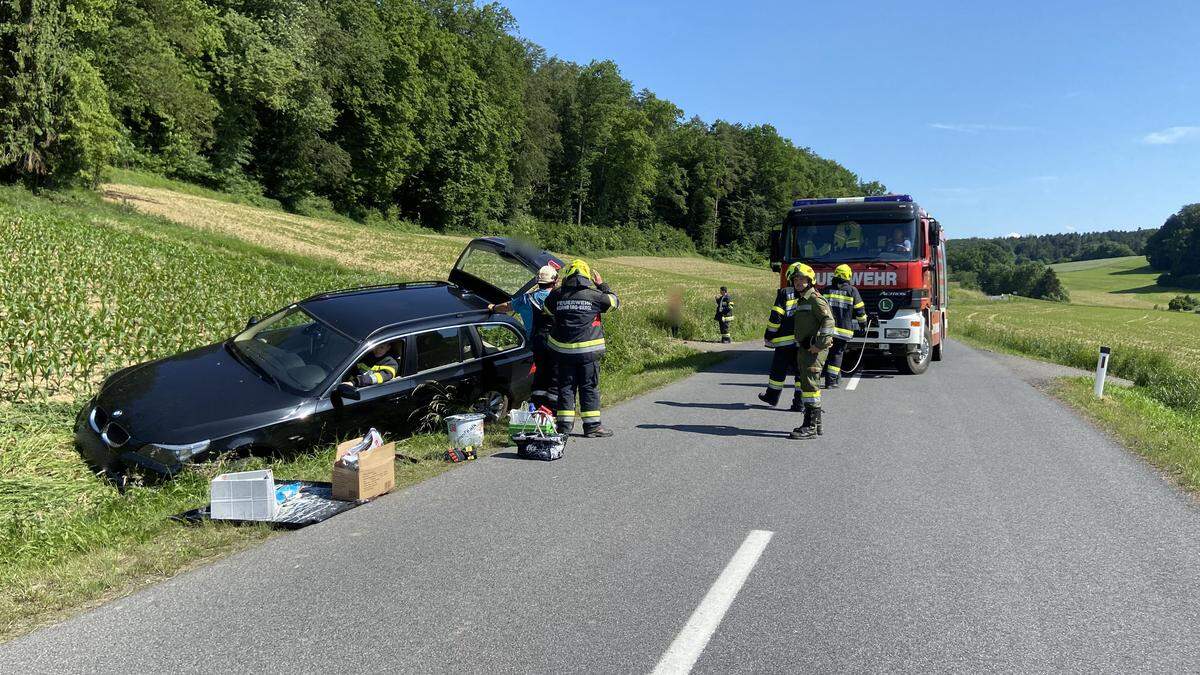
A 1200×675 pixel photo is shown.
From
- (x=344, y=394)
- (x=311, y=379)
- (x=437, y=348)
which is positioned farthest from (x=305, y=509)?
(x=437, y=348)

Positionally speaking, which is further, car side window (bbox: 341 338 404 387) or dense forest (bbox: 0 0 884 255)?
dense forest (bbox: 0 0 884 255)

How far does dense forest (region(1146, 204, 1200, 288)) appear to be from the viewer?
348 feet

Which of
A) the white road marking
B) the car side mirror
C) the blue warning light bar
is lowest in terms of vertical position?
the white road marking

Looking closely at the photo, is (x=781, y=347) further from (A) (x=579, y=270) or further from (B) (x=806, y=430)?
(A) (x=579, y=270)

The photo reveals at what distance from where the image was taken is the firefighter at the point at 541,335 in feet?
27.1

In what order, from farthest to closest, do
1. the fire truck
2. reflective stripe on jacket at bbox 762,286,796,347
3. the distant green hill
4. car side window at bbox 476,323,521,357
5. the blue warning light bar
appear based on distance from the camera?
the distant green hill → the blue warning light bar → the fire truck → reflective stripe on jacket at bbox 762,286,796,347 → car side window at bbox 476,323,521,357

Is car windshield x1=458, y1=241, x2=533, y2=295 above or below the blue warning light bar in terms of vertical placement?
below

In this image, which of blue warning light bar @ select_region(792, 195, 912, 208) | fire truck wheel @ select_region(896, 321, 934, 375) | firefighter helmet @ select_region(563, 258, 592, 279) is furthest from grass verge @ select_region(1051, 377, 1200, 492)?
firefighter helmet @ select_region(563, 258, 592, 279)

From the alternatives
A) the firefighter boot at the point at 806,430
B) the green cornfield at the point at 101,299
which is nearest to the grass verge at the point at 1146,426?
the firefighter boot at the point at 806,430

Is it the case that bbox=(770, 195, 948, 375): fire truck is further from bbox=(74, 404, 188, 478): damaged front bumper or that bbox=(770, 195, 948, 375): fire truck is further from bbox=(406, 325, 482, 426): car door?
bbox=(74, 404, 188, 478): damaged front bumper

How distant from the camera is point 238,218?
34.1 meters

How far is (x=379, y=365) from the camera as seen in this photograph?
7.15 meters

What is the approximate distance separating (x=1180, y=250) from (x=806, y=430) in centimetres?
13044

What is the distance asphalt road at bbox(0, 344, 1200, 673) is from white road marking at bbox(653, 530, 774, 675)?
0.16ft
